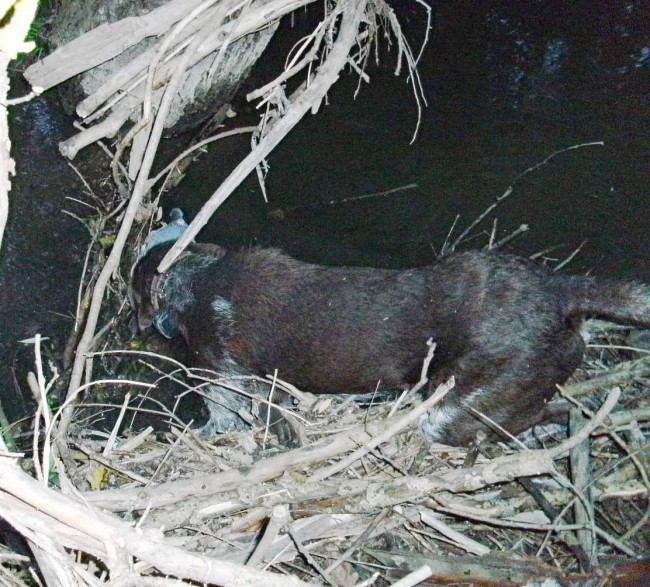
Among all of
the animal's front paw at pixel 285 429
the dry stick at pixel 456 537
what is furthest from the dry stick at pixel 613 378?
the animal's front paw at pixel 285 429

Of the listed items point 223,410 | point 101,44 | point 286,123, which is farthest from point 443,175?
point 101,44

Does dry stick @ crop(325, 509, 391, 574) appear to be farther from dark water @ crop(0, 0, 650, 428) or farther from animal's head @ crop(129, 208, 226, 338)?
dark water @ crop(0, 0, 650, 428)

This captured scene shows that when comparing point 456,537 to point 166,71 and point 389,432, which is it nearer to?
point 389,432

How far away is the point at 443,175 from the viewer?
6.99 meters

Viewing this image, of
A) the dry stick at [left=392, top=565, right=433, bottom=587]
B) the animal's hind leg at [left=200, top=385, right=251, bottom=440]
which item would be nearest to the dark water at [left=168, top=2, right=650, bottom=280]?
the animal's hind leg at [left=200, top=385, right=251, bottom=440]

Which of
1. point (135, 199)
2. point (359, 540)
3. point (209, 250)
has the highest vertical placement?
point (135, 199)

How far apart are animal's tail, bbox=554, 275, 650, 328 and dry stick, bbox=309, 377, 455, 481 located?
44.5 inches

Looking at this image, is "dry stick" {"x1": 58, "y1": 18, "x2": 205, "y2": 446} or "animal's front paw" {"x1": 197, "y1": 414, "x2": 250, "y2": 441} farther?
"animal's front paw" {"x1": 197, "y1": 414, "x2": 250, "y2": 441}

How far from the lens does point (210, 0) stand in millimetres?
4109

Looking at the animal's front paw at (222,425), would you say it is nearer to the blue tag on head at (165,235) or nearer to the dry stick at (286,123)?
the blue tag on head at (165,235)

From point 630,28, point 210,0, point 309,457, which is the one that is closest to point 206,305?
point 309,457

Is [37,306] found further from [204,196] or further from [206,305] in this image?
[204,196]

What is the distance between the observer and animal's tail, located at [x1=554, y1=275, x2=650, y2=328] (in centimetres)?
430

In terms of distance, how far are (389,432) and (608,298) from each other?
164cm
